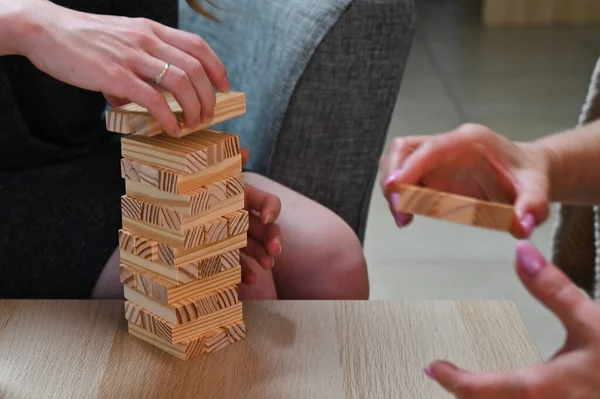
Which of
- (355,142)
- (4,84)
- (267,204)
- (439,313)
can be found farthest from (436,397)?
(4,84)

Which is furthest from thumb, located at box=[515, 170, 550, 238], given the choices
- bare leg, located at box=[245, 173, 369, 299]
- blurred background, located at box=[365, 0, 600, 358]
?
blurred background, located at box=[365, 0, 600, 358]

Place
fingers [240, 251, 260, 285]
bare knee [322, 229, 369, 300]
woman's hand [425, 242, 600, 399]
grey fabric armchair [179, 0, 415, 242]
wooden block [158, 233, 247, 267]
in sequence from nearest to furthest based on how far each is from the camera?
woman's hand [425, 242, 600, 399], wooden block [158, 233, 247, 267], fingers [240, 251, 260, 285], bare knee [322, 229, 369, 300], grey fabric armchair [179, 0, 415, 242]

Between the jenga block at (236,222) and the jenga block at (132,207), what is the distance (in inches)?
3.4

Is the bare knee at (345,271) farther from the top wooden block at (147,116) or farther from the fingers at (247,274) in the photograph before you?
the top wooden block at (147,116)

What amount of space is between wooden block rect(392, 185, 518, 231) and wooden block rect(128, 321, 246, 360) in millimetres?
271

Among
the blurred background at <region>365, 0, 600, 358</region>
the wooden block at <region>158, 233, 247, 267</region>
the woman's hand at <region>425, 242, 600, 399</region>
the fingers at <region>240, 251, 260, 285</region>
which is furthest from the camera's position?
the blurred background at <region>365, 0, 600, 358</region>

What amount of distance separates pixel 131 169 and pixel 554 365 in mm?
449

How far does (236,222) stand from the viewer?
89cm

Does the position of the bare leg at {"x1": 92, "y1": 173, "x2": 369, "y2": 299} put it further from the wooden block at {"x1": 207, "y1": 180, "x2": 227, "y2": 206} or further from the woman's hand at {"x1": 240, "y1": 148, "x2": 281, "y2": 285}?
the wooden block at {"x1": 207, "y1": 180, "x2": 227, "y2": 206}

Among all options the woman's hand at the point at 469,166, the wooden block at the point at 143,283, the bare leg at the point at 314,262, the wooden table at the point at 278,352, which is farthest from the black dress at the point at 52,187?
the woman's hand at the point at 469,166

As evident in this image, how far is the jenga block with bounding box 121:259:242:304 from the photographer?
2.83 feet

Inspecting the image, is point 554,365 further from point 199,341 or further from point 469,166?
point 199,341

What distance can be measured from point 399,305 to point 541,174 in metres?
0.25

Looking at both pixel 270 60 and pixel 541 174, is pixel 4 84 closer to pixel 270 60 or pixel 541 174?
pixel 270 60
